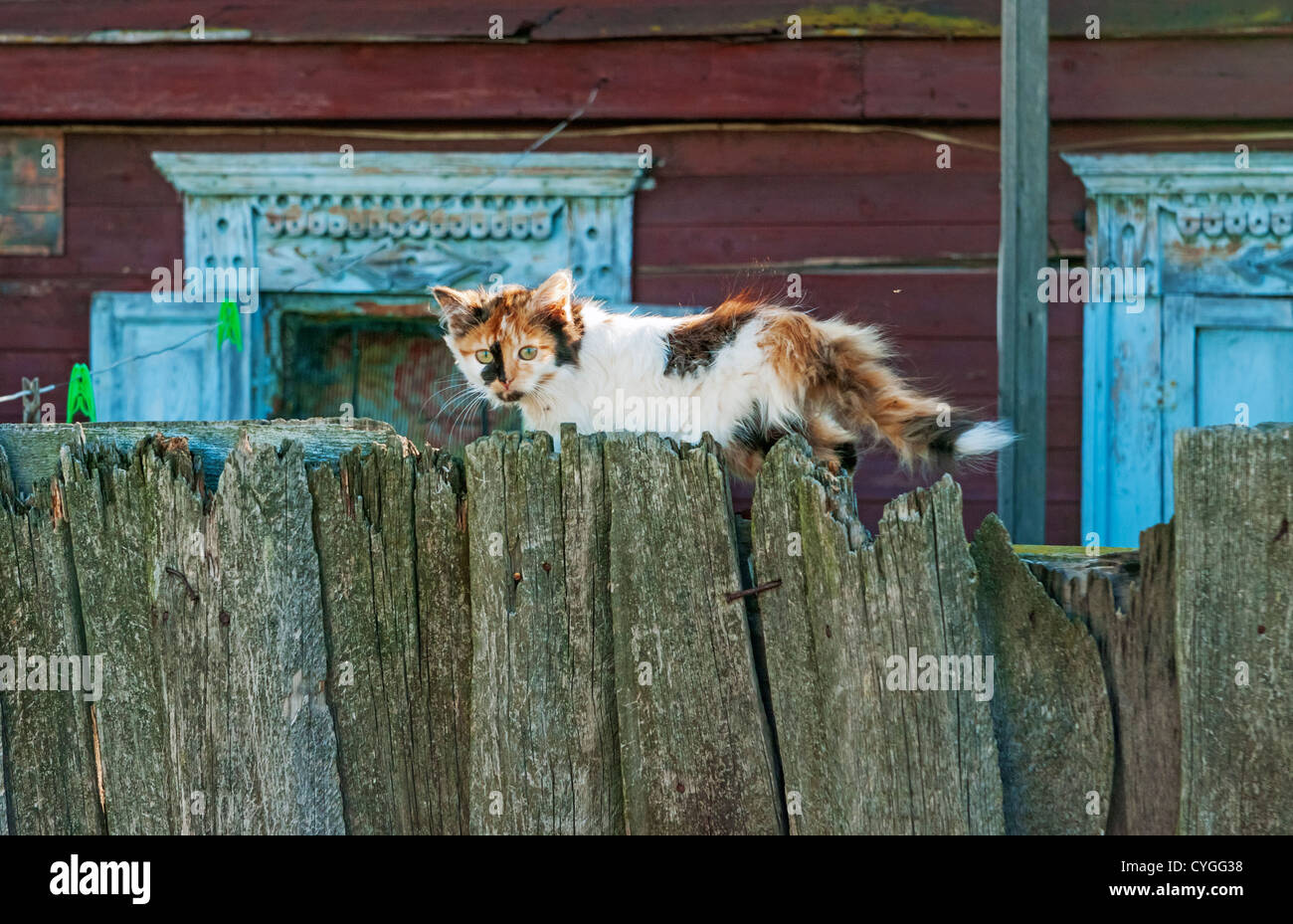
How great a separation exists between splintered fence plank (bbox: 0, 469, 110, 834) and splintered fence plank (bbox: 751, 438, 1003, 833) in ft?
4.31

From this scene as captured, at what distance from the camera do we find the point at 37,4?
6605mm

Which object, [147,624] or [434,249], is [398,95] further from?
[147,624]

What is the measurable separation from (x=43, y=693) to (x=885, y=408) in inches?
75.5

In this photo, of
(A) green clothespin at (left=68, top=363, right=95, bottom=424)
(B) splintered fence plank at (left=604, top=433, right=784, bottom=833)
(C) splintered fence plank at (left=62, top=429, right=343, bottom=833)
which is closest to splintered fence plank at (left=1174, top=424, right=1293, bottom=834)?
(B) splintered fence plank at (left=604, top=433, right=784, bottom=833)

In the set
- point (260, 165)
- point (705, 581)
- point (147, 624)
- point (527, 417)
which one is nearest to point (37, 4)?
point (260, 165)

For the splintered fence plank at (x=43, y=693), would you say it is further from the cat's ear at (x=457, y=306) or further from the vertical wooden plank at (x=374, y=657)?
the cat's ear at (x=457, y=306)

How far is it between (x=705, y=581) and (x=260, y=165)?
506cm

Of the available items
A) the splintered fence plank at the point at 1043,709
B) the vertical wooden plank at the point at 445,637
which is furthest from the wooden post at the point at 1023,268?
the vertical wooden plank at the point at 445,637

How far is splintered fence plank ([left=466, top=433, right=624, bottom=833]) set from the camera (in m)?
2.29

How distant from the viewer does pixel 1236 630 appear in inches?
82.7

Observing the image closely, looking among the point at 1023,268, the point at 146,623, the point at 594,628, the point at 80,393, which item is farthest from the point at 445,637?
the point at 80,393

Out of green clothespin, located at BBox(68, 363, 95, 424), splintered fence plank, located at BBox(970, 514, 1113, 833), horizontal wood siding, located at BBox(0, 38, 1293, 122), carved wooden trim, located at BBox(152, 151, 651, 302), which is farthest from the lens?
carved wooden trim, located at BBox(152, 151, 651, 302)

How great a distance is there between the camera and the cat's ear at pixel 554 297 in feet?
11.3

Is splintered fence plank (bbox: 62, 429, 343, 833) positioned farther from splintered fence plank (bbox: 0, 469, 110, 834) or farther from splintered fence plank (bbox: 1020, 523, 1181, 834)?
splintered fence plank (bbox: 1020, 523, 1181, 834)
